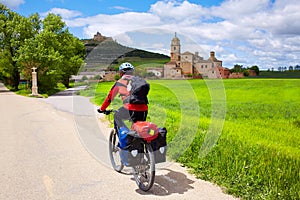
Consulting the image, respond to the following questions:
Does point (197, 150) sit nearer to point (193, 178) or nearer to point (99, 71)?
point (193, 178)

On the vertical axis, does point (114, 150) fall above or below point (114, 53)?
below

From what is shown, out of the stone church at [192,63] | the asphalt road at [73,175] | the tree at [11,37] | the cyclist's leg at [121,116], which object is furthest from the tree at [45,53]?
the cyclist's leg at [121,116]

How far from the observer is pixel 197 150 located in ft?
21.8

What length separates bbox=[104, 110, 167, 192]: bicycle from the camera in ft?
16.0

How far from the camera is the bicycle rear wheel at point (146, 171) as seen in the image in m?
4.82

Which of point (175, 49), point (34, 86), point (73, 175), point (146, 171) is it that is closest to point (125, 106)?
point (146, 171)

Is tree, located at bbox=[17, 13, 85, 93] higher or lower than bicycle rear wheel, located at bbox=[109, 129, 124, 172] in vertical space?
higher

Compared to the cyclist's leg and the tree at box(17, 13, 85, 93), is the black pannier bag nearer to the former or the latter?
the cyclist's leg

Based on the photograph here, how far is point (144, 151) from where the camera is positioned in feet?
17.1

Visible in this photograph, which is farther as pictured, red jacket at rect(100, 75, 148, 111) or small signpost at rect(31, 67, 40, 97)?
small signpost at rect(31, 67, 40, 97)

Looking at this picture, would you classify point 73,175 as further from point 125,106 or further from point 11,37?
point 11,37

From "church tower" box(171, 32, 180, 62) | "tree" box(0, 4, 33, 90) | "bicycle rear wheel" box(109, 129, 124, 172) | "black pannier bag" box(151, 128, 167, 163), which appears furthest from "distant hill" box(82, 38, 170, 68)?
"tree" box(0, 4, 33, 90)

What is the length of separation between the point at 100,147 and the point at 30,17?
3897cm

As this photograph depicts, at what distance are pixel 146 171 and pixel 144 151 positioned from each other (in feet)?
1.06
